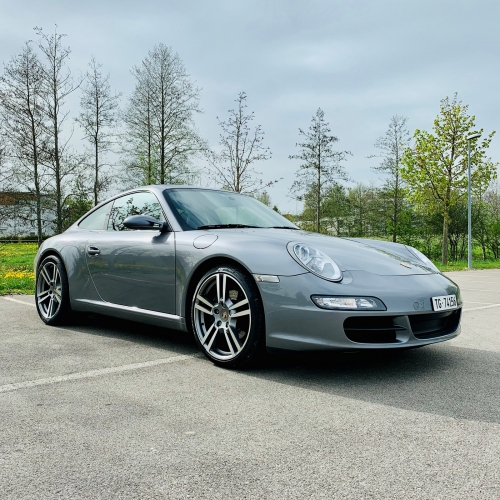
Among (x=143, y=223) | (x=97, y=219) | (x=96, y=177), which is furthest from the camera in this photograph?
(x=96, y=177)

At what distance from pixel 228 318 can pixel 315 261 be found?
71cm

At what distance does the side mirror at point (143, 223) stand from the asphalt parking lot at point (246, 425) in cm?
98

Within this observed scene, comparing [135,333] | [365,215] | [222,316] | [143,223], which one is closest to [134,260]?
[143,223]

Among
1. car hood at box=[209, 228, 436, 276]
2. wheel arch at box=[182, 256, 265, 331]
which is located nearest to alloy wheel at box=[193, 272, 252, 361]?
wheel arch at box=[182, 256, 265, 331]

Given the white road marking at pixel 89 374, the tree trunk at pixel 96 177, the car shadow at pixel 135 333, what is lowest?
the car shadow at pixel 135 333

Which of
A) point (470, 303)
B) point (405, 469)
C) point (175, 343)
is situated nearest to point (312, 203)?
point (470, 303)

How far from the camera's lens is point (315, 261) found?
3.47m

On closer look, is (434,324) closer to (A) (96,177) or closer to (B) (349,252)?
(B) (349,252)

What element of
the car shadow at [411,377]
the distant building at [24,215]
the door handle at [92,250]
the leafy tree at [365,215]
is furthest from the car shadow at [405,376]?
the leafy tree at [365,215]

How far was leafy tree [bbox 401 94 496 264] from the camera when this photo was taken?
24781 millimetres

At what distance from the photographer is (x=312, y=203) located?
2770cm

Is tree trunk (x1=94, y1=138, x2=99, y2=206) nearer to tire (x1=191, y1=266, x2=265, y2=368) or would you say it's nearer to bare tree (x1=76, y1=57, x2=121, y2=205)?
bare tree (x1=76, y1=57, x2=121, y2=205)

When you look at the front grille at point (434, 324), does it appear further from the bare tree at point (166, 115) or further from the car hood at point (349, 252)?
the bare tree at point (166, 115)

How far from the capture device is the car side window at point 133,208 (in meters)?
4.52
